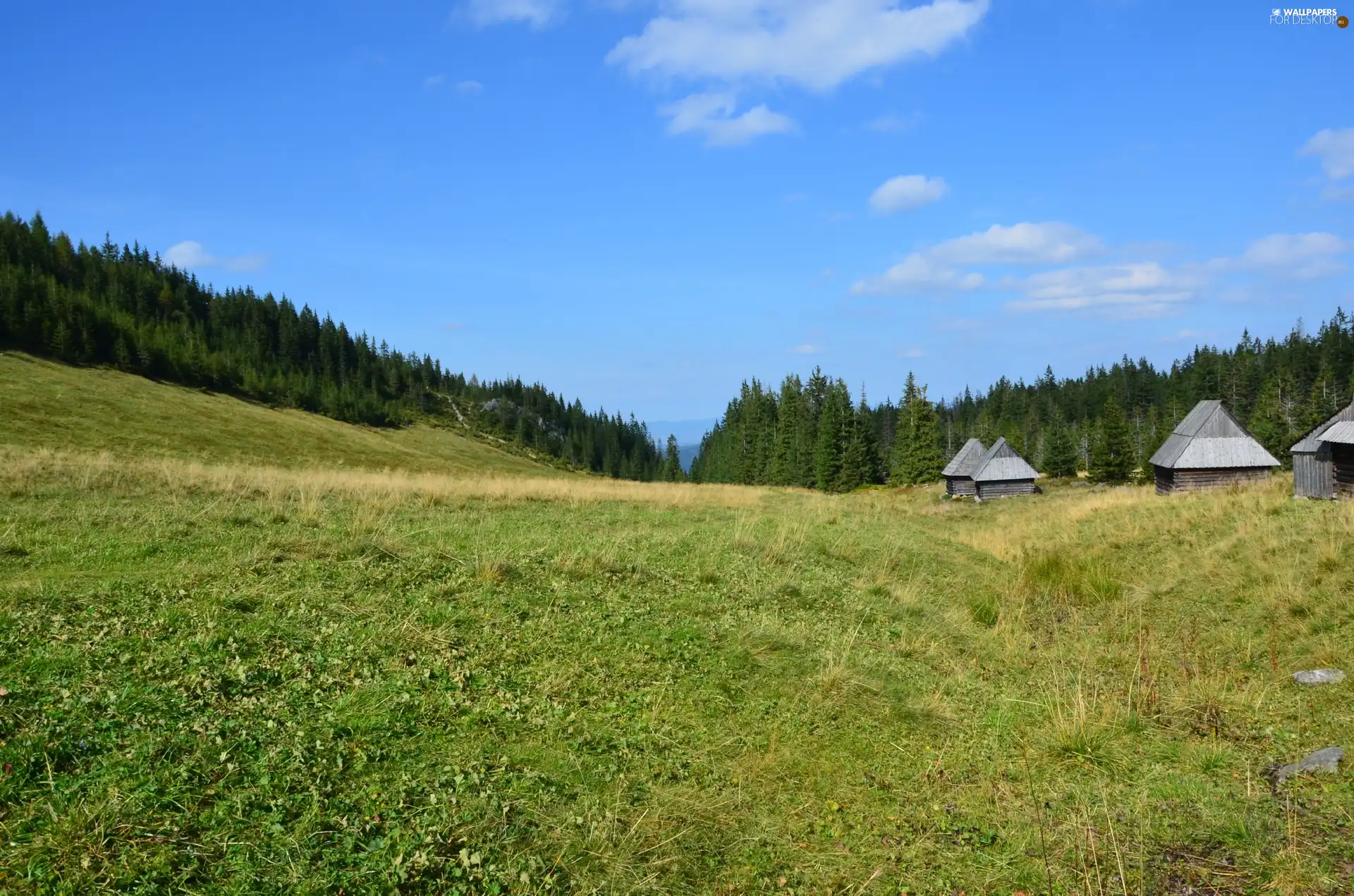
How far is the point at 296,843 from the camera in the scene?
11.8 ft

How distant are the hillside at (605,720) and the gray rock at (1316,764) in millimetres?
116

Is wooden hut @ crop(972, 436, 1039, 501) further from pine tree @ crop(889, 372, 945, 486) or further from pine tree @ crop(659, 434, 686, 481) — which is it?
pine tree @ crop(659, 434, 686, 481)

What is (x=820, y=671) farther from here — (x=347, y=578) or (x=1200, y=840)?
(x=347, y=578)

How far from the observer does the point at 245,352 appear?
97062 mm

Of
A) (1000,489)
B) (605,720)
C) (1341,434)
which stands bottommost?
(605,720)

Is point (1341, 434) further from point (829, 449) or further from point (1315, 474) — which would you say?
point (829, 449)

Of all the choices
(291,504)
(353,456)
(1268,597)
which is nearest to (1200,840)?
(1268,597)

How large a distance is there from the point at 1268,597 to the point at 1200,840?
7.55 m

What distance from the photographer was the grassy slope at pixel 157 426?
1380 inches

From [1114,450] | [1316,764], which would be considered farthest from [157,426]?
[1114,450]

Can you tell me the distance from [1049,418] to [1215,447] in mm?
103998

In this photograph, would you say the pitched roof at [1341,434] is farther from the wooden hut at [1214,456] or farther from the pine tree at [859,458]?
the pine tree at [859,458]

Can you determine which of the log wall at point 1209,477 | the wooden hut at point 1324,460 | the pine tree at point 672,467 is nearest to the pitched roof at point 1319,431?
the wooden hut at point 1324,460

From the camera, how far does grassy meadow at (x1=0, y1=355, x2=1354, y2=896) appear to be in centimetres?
379
